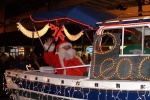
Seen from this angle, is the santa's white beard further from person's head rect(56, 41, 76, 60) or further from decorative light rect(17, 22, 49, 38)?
decorative light rect(17, 22, 49, 38)

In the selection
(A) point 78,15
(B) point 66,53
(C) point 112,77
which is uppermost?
(A) point 78,15

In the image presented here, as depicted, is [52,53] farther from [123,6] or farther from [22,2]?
[22,2]

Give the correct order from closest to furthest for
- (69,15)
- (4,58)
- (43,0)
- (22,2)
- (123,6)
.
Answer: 1. (69,15)
2. (4,58)
3. (123,6)
4. (43,0)
5. (22,2)

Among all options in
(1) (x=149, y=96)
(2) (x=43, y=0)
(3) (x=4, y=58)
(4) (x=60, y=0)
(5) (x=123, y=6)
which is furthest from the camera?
(2) (x=43, y=0)

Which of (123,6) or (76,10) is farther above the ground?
(123,6)

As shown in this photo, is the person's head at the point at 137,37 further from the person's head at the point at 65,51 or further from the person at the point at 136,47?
the person's head at the point at 65,51

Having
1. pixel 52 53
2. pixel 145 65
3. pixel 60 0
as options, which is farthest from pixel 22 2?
pixel 145 65

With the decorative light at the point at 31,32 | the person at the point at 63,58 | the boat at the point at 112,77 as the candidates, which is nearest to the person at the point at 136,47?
the boat at the point at 112,77

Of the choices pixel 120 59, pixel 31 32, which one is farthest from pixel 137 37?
pixel 31 32

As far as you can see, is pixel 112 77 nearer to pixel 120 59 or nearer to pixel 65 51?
pixel 120 59

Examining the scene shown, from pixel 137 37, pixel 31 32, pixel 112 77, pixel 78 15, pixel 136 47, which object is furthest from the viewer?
pixel 31 32

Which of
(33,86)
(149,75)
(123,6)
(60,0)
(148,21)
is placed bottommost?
(33,86)

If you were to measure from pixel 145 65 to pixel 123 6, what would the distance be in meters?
8.92

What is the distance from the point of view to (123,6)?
1262cm
